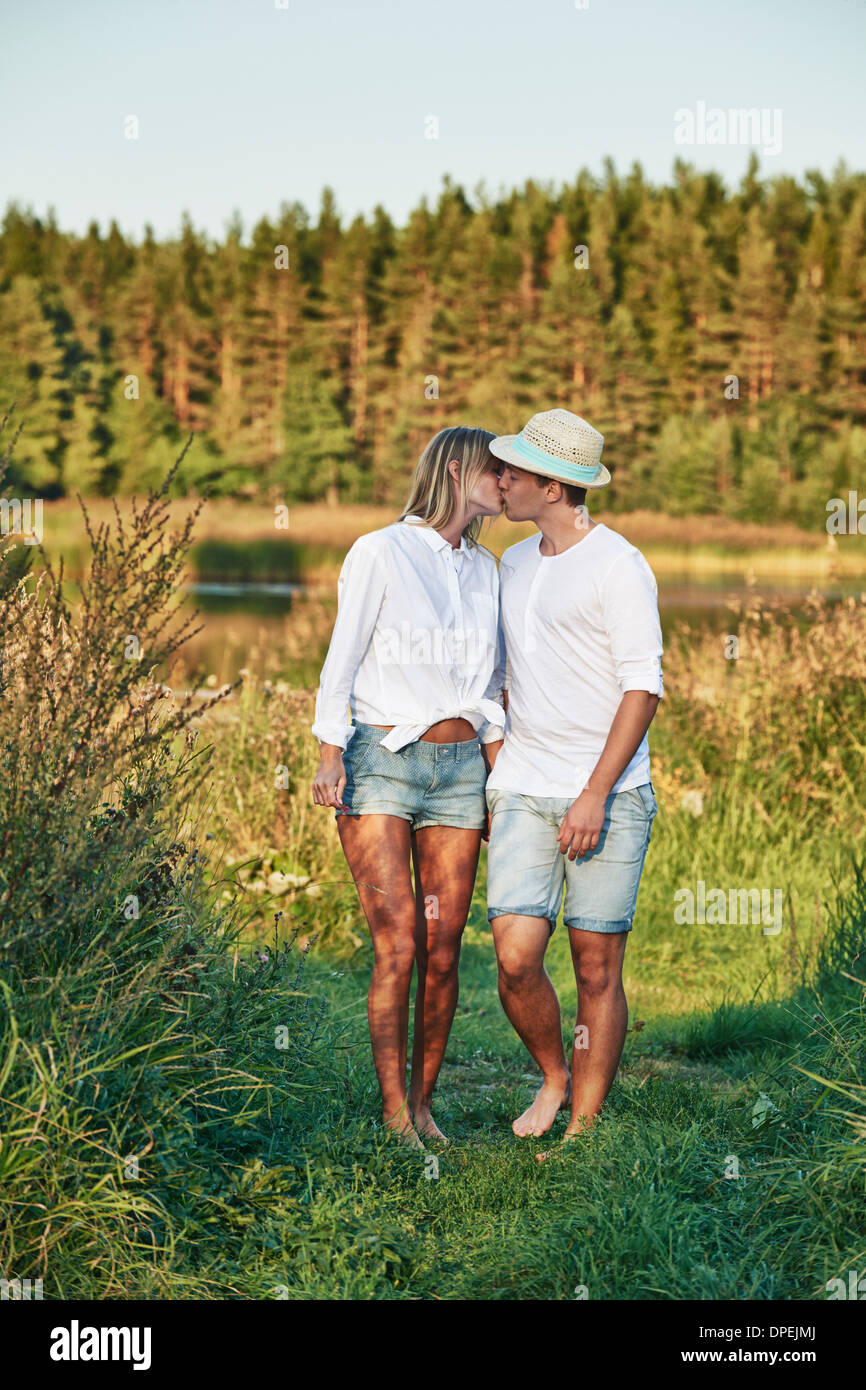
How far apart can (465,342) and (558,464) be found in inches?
2066

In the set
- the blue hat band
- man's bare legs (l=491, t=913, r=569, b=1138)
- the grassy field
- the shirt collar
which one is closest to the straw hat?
the blue hat band

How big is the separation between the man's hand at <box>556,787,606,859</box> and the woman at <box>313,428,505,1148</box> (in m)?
0.35

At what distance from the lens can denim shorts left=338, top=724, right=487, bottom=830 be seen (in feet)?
13.2

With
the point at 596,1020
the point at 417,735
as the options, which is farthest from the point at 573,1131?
the point at 417,735

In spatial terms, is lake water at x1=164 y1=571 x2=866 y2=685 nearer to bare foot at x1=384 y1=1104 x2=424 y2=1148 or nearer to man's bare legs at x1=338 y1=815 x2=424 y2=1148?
man's bare legs at x1=338 y1=815 x2=424 y2=1148

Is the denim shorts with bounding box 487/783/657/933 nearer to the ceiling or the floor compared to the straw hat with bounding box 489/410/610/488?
nearer to the floor

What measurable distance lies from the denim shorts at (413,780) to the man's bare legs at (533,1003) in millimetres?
345

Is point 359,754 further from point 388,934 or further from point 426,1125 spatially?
point 426,1125

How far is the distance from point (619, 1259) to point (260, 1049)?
1.10 metres

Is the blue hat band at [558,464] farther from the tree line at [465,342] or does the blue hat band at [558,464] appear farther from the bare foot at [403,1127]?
the tree line at [465,342]

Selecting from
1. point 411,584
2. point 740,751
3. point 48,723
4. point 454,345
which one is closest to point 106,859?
point 48,723

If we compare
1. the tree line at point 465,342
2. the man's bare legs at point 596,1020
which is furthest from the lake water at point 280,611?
the tree line at point 465,342

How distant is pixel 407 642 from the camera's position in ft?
13.3

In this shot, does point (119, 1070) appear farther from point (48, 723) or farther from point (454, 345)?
point (454, 345)
